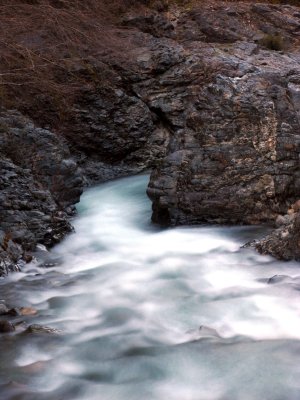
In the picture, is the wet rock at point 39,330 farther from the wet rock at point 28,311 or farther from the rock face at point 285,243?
the rock face at point 285,243

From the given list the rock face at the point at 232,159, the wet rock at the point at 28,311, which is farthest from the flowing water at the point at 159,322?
the rock face at the point at 232,159

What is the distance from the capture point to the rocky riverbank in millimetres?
6363

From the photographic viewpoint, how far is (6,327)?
3766 millimetres

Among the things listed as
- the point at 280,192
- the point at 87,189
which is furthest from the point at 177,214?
the point at 87,189

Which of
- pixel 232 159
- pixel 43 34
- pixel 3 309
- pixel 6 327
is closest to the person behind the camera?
pixel 6 327

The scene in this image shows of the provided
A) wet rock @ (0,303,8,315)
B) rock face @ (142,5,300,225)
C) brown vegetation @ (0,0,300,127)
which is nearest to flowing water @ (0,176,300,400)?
wet rock @ (0,303,8,315)

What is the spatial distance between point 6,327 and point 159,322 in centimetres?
120

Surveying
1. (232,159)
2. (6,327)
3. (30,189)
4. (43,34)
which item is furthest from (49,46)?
(6,327)

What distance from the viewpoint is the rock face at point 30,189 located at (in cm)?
584

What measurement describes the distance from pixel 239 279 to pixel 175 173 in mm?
2355

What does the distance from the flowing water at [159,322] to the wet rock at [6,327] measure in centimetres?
7

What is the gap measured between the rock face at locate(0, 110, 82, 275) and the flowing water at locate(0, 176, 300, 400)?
0.29m

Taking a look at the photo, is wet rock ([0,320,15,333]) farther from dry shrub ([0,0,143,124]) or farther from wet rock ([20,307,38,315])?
dry shrub ([0,0,143,124])

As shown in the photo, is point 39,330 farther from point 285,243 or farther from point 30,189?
point 30,189
